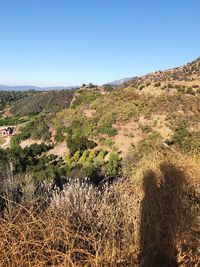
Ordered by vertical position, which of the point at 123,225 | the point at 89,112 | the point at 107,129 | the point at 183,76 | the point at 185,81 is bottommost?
the point at 107,129

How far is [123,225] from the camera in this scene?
371cm

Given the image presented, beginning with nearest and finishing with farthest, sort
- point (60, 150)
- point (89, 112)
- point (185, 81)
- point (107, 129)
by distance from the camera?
point (60, 150) → point (107, 129) → point (89, 112) → point (185, 81)

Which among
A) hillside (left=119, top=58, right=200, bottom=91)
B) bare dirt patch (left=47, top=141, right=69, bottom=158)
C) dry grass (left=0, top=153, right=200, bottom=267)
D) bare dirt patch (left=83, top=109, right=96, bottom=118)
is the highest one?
dry grass (left=0, top=153, right=200, bottom=267)

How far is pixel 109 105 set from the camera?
34.1m

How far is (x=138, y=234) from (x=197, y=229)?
1.96ft

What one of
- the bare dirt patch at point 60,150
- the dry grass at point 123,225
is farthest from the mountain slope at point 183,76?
the dry grass at point 123,225

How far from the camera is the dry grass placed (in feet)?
8.06

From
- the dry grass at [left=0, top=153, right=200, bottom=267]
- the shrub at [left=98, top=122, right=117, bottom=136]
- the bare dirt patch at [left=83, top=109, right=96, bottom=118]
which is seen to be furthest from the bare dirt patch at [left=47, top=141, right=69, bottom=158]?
the dry grass at [left=0, top=153, right=200, bottom=267]

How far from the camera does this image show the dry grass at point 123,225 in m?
2.46

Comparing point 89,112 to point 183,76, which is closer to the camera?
point 89,112

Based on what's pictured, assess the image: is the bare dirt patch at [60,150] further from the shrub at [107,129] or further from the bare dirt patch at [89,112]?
the bare dirt patch at [89,112]

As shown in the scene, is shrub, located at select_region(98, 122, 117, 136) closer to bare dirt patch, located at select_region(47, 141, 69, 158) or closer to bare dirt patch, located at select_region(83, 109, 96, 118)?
bare dirt patch, located at select_region(47, 141, 69, 158)

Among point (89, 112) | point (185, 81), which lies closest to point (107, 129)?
point (89, 112)

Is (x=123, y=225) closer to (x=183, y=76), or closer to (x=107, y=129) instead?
(x=107, y=129)
